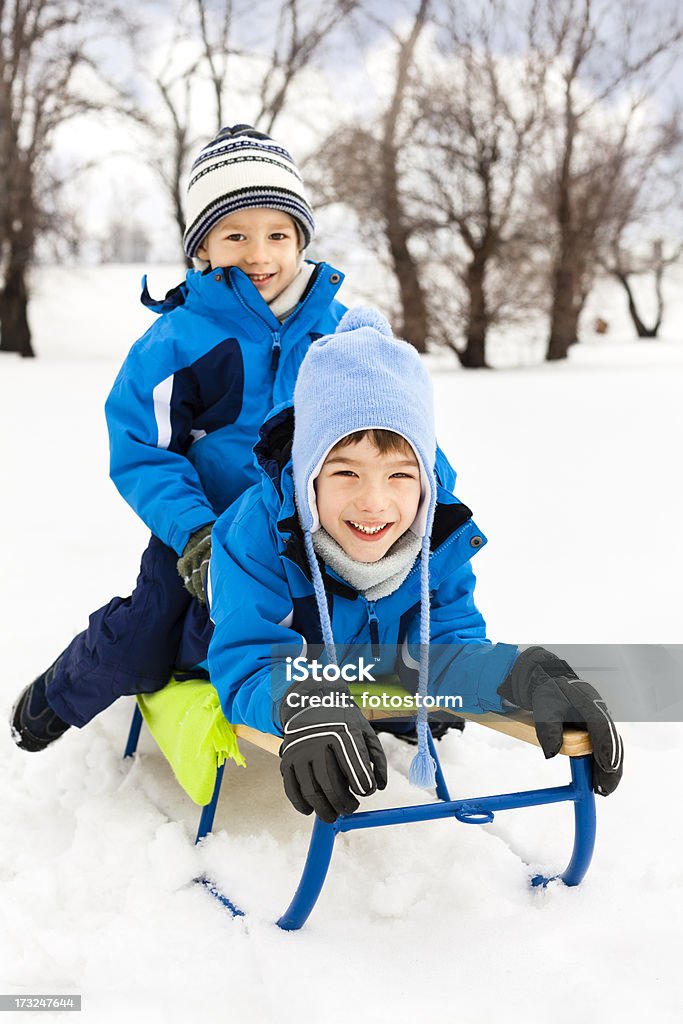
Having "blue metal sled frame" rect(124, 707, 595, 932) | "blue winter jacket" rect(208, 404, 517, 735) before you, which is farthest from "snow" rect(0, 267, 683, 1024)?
"blue winter jacket" rect(208, 404, 517, 735)

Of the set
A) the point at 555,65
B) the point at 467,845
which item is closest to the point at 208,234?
the point at 467,845

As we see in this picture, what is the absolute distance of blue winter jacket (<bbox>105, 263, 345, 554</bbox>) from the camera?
2074mm

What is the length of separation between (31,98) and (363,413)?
12.4 metres

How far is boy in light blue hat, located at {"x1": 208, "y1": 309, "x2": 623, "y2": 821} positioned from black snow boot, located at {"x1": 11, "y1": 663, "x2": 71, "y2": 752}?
2.07 ft

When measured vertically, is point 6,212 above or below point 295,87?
below

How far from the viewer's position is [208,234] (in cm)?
221

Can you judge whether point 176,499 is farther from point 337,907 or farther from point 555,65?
point 555,65

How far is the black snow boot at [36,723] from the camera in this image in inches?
81.8

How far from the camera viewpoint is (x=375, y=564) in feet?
5.31

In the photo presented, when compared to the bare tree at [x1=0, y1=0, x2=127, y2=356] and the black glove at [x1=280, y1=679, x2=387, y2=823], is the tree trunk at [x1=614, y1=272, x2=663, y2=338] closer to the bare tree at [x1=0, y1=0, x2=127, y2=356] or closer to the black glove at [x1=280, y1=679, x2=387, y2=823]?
the bare tree at [x1=0, y1=0, x2=127, y2=356]

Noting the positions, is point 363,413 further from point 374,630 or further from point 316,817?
point 316,817

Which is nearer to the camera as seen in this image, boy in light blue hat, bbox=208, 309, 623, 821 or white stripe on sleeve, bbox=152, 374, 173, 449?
boy in light blue hat, bbox=208, 309, 623, 821

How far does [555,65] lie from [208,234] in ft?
38.7

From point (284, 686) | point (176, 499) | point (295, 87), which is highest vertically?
point (295, 87)
